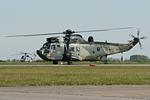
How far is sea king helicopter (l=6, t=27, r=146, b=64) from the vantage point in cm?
8556

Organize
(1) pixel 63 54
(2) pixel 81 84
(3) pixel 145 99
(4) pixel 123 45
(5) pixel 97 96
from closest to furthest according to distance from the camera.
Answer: (3) pixel 145 99
(5) pixel 97 96
(2) pixel 81 84
(1) pixel 63 54
(4) pixel 123 45

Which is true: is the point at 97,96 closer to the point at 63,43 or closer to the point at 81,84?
the point at 81,84

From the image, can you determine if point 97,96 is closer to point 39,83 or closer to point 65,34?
point 39,83

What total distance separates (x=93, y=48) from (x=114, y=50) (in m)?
3.74

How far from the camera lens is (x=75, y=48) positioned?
88.8 m

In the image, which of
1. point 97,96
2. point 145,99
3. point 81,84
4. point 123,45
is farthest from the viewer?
point 123,45

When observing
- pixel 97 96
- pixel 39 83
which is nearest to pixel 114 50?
pixel 39 83

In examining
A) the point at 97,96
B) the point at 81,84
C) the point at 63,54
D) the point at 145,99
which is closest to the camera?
the point at 145,99

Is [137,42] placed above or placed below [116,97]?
above

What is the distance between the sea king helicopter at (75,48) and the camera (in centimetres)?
8556

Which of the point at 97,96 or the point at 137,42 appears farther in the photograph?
the point at 137,42

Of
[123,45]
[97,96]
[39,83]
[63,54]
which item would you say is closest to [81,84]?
[39,83]

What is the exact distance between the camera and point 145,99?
819 inches

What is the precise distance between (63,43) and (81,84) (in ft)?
185
